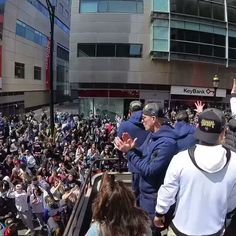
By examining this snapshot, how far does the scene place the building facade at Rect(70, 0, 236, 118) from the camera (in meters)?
41.8

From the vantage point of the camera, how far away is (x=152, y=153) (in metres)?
4.39

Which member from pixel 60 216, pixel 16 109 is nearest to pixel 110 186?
pixel 60 216

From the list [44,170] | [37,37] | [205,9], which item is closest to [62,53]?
[37,37]

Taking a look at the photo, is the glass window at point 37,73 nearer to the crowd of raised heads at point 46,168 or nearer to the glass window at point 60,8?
the glass window at point 60,8

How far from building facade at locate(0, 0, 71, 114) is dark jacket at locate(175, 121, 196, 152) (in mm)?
36753

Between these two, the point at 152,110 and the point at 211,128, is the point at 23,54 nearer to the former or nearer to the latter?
the point at 152,110

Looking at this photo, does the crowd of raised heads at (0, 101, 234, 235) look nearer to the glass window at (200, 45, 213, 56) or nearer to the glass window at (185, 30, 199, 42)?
the glass window at (185, 30, 199, 42)

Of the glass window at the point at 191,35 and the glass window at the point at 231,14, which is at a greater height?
the glass window at the point at 231,14

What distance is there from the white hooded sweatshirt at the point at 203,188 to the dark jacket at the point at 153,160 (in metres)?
0.59

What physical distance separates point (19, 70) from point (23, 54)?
1.89m

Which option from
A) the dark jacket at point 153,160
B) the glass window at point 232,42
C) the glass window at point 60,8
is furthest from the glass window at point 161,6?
the dark jacket at point 153,160

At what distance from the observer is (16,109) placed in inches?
1889

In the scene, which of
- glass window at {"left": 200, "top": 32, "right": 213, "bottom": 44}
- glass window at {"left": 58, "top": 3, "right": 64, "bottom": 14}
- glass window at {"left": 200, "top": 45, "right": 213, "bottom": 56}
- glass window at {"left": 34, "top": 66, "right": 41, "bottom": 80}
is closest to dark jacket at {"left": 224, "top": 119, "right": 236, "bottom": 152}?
glass window at {"left": 200, "top": 45, "right": 213, "bottom": 56}

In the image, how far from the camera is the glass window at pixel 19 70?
4731 centimetres
